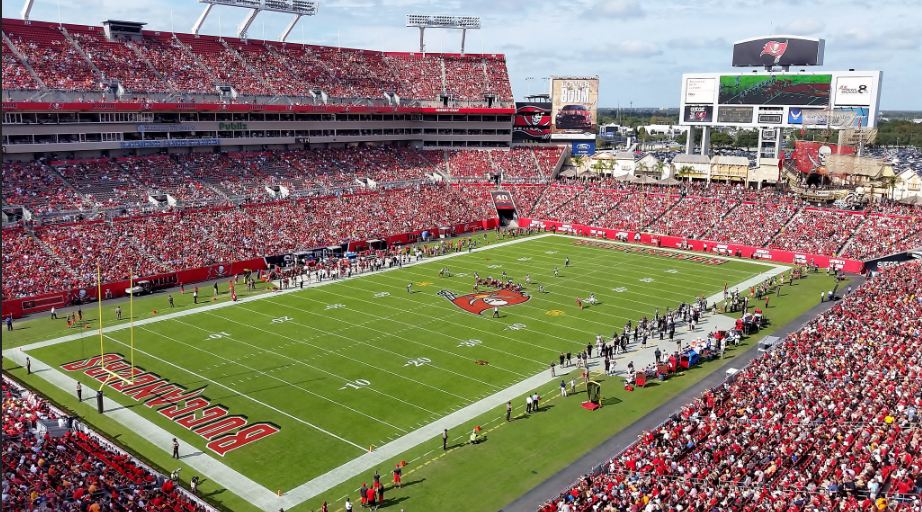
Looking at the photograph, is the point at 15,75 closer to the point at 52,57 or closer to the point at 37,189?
the point at 52,57

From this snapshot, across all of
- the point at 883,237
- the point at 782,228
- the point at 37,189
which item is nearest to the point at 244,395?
the point at 37,189

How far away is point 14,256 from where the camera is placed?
130 ft

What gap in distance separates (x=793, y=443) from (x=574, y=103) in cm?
6699

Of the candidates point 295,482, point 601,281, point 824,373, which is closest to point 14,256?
point 295,482

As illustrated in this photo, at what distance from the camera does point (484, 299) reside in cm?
4034

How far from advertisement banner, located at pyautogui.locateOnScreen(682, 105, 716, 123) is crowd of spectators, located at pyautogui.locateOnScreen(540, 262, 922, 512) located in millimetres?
50419

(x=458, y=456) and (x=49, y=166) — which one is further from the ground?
(x=49, y=166)

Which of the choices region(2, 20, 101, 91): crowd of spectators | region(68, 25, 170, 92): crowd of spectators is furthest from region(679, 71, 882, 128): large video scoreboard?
region(2, 20, 101, 91): crowd of spectators

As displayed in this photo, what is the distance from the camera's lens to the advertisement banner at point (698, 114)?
74062 millimetres

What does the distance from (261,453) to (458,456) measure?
623 cm

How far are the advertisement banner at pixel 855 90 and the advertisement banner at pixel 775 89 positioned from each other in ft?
3.26

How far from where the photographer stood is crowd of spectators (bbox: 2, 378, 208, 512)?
656 inches

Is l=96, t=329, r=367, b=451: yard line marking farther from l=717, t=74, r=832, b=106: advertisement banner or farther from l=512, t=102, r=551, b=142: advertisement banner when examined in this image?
l=717, t=74, r=832, b=106: advertisement banner

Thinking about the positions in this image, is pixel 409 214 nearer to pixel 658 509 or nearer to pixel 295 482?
pixel 295 482
